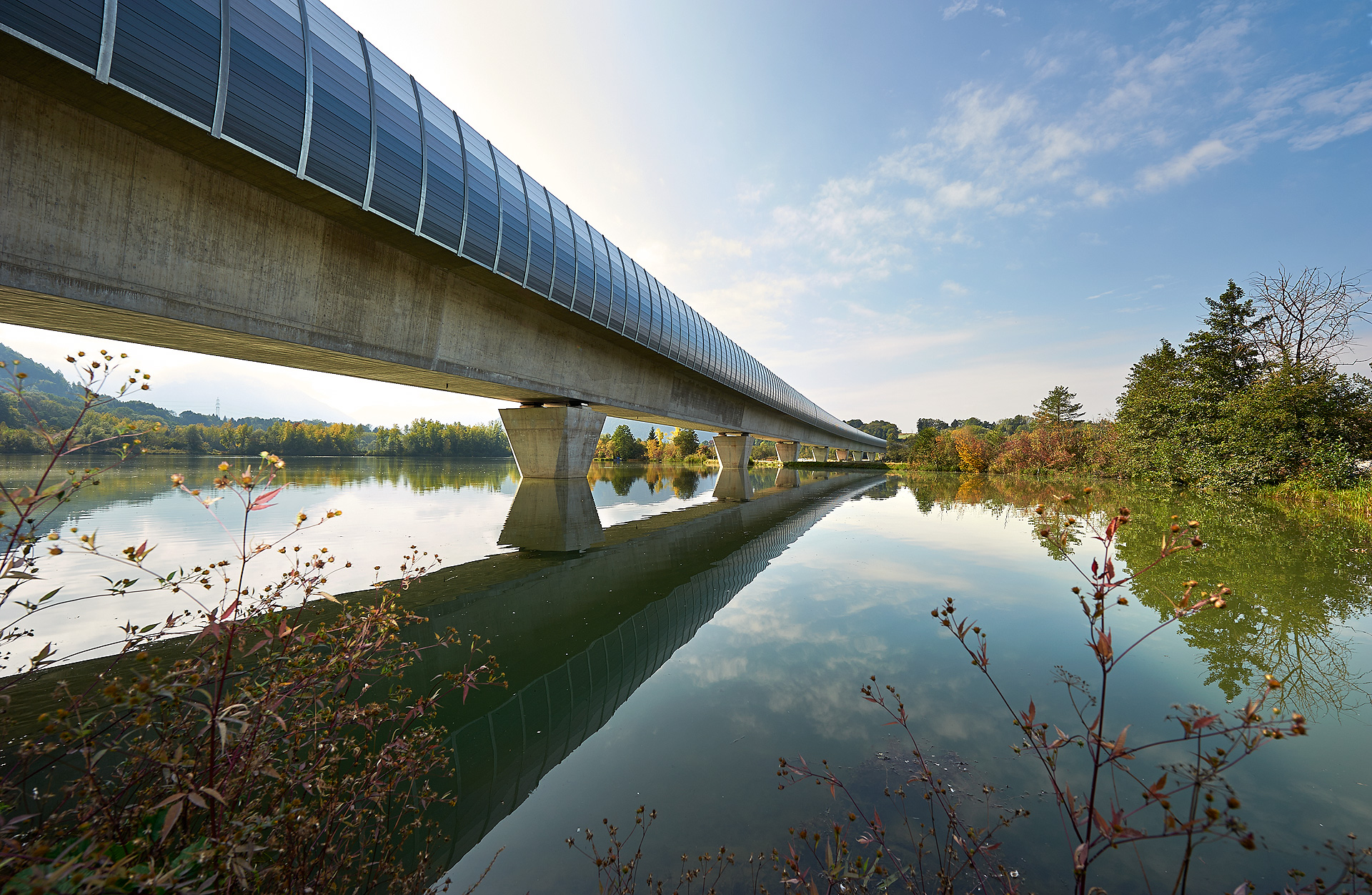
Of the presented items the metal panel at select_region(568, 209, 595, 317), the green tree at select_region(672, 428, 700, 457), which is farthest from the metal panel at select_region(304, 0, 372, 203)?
the green tree at select_region(672, 428, 700, 457)

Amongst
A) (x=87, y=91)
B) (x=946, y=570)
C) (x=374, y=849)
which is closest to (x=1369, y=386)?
(x=946, y=570)

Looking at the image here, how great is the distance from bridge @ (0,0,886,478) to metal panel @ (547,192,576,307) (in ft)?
0.27

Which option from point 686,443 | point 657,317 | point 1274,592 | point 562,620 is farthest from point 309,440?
point 1274,592

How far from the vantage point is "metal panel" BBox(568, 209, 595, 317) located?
1695 centimetres

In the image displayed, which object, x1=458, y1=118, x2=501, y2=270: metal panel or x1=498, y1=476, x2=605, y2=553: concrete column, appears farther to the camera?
x1=458, y1=118, x2=501, y2=270: metal panel

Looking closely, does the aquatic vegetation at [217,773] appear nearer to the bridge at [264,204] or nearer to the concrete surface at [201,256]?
the concrete surface at [201,256]

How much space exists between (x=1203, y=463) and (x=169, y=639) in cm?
4157

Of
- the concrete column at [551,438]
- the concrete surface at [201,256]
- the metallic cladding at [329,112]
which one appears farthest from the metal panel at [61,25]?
the concrete column at [551,438]

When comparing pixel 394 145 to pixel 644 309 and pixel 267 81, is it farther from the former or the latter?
pixel 644 309

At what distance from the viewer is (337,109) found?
385 inches

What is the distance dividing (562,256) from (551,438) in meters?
8.10

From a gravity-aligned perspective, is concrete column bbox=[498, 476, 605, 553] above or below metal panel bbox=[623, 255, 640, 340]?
below

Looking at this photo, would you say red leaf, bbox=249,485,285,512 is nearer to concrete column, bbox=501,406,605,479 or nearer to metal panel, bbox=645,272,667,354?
concrete column, bbox=501,406,605,479

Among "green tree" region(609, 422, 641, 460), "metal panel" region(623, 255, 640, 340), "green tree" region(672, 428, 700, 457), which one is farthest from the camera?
"green tree" region(672, 428, 700, 457)
